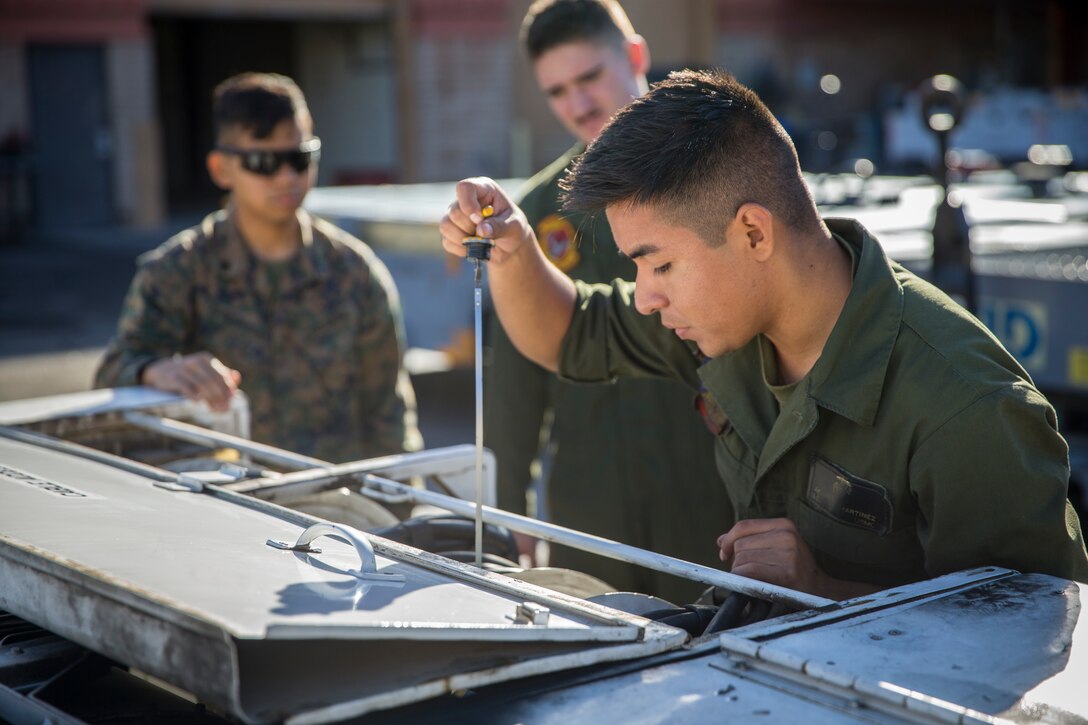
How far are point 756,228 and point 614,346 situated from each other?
1.70ft

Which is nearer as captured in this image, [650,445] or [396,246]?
[650,445]

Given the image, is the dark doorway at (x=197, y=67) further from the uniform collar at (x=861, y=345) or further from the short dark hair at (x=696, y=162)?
the uniform collar at (x=861, y=345)

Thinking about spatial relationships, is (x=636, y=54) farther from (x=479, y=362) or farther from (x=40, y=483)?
(x=40, y=483)

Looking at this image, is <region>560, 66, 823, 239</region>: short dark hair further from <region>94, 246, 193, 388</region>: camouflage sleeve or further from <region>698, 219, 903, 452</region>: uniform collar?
<region>94, 246, 193, 388</region>: camouflage sleeve

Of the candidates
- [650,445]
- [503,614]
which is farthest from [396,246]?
[503,614]

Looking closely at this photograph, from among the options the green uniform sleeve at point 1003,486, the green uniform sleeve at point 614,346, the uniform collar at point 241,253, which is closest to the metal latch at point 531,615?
the green uniform sleeve at point 1003,486

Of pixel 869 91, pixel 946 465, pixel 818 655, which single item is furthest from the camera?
pixel 869 91

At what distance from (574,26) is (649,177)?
4.33 ft

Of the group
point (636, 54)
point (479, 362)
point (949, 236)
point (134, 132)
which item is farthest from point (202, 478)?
point (134, 132)

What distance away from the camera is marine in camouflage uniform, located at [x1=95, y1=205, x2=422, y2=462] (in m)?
3.03

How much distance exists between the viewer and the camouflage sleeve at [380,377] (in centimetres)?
310

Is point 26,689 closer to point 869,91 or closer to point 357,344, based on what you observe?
point 357,344

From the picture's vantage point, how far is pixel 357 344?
10.2 ft

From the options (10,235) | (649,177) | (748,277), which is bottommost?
(10,235)
